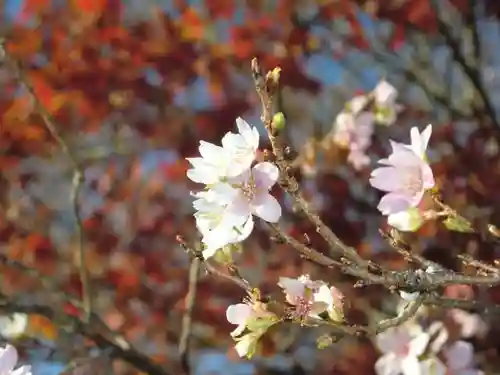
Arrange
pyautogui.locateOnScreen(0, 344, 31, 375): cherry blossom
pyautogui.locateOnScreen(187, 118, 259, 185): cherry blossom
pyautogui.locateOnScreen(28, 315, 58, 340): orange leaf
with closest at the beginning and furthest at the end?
1. pyautogui.locateOnScreen(187, 118, 259, 185): cherry blossom
2. pyautogui.locateOnScreen(0, 344, 31, 375): cherry blossom
3. pyautogui.locateOnScreen(28, 315, 58, 340): orange leaf

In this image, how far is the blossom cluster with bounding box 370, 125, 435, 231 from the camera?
112 cm

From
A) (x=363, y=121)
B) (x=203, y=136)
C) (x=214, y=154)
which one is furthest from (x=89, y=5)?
(x=214, y=154)

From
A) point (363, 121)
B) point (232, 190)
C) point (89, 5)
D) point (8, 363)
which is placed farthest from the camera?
point (89, 5)

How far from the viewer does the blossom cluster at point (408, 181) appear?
3.68ft

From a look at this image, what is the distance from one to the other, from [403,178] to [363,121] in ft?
4.44

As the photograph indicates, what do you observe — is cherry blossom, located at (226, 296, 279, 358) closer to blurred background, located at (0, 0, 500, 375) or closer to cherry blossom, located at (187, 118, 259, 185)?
cherry blossom, located at (187, 118, 259, 185)

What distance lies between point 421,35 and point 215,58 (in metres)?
0.84

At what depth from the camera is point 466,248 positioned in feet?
7.24

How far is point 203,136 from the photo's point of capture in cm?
270

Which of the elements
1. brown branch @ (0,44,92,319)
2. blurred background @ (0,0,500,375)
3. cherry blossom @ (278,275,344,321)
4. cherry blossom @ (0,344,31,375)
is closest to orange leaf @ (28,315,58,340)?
blurred background @ (0,0,500,375)

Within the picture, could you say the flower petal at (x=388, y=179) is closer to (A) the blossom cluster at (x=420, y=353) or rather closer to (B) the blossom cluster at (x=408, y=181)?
(B) the blossom cluster at (x=408, y=181)

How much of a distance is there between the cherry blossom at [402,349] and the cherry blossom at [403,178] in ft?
1.73

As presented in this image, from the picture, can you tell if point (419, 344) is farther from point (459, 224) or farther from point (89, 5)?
point (89, 5)

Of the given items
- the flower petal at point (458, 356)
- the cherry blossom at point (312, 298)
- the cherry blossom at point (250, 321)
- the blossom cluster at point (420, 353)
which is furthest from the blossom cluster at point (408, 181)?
the flower petal at point (458, 356)
